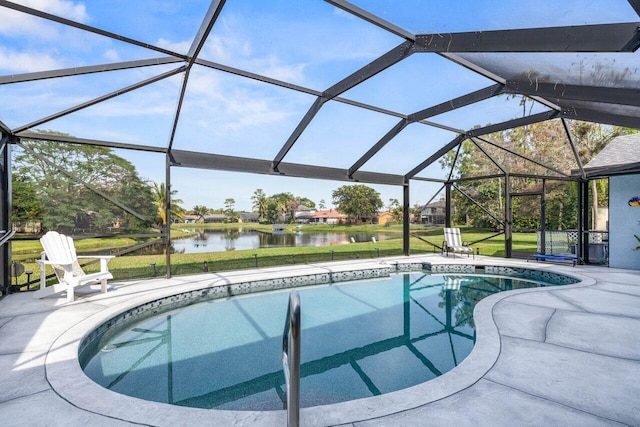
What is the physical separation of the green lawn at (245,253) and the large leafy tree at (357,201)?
1.75 metres

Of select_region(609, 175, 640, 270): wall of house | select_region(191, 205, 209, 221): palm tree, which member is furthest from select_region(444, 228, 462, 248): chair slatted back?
select_region(191, 205, 209, 221): palm tree

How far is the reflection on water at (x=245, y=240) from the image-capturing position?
18.8 metres

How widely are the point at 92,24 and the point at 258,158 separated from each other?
4.51m

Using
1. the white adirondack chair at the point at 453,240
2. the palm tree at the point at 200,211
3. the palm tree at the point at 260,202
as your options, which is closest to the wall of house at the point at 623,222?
the white adirondack chair at the point at 453,240

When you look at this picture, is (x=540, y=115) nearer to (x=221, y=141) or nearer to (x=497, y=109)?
(x=497, y=109)

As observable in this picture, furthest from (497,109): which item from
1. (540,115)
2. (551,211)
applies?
(551,211)

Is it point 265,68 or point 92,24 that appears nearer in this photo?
point 92,24

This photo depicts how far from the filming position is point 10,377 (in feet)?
8.69

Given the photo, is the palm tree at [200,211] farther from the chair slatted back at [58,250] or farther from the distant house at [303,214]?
the chair slatted back at [58,250]

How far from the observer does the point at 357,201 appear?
96.8 ft

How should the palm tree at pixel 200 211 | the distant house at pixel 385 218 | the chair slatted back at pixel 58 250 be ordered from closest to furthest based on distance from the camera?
the chair slatted back at pixel 58 250 < the palm tree at pixel 200 211 < the distant house at pixel 385 218

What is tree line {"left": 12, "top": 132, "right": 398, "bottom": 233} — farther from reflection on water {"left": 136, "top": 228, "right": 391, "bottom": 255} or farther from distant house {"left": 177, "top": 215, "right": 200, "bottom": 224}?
distant house {"left": 177, "top": 215, "right": 200, "bottom": 224}

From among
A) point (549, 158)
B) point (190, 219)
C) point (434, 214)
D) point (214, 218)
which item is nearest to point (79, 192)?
point (214, 218)

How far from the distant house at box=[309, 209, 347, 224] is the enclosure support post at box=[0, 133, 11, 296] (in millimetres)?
24953
